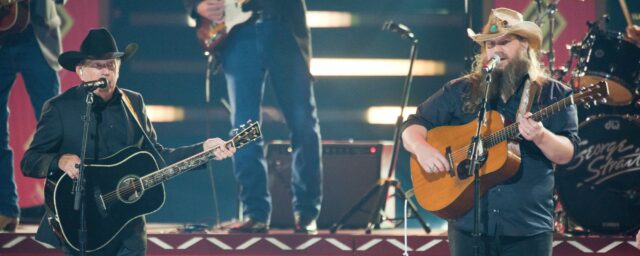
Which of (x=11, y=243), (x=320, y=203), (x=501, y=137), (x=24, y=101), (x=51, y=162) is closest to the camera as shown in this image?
(x=501, y=137)

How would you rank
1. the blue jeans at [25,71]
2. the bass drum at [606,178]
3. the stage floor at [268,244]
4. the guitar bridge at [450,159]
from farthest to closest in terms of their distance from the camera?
the blue jeans at [25,71]
the bass drum at [606,178]
the stage floor at [268,244]
the guitar bridge at [450,159]

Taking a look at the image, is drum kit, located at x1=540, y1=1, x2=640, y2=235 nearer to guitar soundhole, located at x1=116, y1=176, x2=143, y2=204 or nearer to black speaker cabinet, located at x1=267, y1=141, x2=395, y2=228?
black speaker cabinet, located at x1=267, y1=141, x2=395, y2=228

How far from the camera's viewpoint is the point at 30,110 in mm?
8539

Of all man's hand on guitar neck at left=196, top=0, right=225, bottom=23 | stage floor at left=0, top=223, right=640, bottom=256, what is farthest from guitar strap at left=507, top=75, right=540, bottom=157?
man's hand on guitar neck at left=196, top=0, right=225, bottom=23

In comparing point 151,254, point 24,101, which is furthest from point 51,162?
point 24,101

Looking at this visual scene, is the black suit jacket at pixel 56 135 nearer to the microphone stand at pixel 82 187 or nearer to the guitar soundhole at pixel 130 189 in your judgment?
the guitar soundhole at pixel 130 189

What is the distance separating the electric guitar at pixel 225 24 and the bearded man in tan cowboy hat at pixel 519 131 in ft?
7.50

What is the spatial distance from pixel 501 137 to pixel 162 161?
2151 millimetres

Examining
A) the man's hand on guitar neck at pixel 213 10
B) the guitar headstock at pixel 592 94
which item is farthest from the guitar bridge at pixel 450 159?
the man's hand on guitar neck at pixel 213 10

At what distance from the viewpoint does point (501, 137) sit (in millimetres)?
4656

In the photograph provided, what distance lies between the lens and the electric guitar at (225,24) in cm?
676

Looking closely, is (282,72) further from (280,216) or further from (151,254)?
(151,254)

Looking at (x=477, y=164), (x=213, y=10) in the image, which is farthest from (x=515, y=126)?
(x=213, y=10)

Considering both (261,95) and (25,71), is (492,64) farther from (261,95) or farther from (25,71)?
(25,71)
